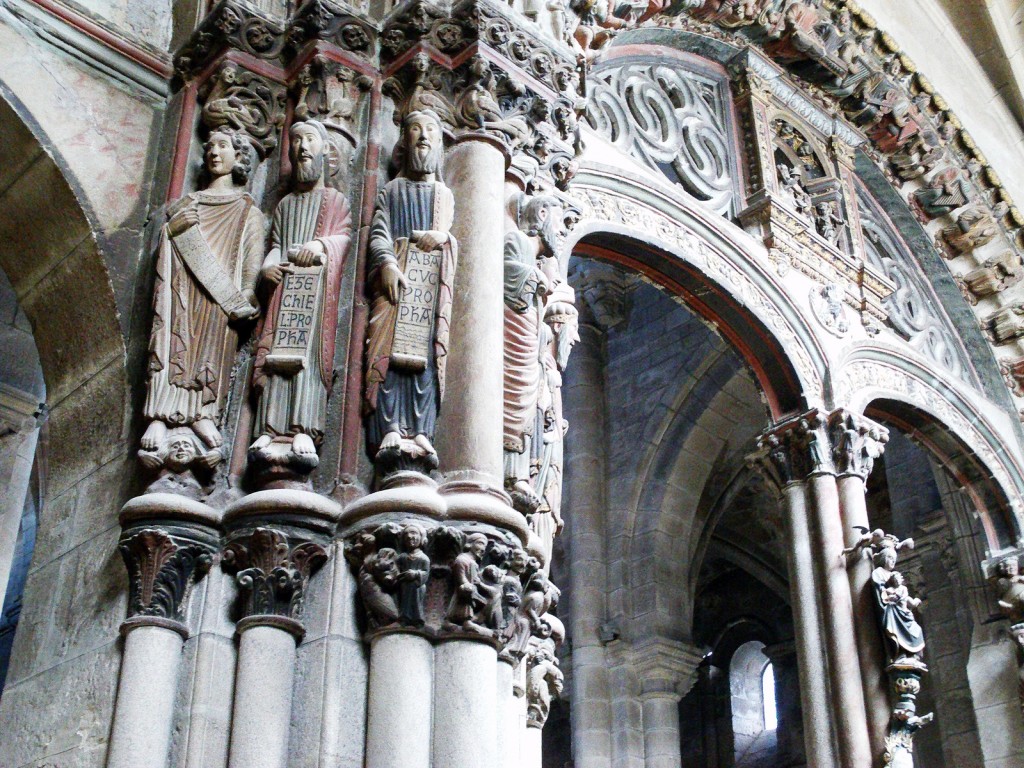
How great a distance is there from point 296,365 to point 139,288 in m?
0.86

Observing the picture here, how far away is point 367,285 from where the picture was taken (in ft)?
16.6

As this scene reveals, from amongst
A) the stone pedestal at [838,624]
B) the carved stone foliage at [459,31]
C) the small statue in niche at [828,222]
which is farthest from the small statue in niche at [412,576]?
the small statue in niche at [828,222]

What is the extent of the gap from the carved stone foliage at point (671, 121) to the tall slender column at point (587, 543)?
118 inches

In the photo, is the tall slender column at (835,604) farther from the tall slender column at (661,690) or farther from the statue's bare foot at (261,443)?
the statue's bare foot at (261,443)

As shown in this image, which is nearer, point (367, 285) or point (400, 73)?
point (367, 285)

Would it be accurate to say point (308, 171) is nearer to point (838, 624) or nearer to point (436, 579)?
point (436, 579)

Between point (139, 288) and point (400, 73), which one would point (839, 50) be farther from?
point (139, 288)

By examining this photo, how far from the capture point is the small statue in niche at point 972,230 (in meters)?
11.2

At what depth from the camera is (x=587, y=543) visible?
11.2 metres

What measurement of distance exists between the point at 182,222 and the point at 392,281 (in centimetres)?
88

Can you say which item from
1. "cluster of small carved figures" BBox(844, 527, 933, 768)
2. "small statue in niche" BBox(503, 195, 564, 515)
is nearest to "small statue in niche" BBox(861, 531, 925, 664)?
"cluster of small carved figures" BBox(844, 527, 933, 768)

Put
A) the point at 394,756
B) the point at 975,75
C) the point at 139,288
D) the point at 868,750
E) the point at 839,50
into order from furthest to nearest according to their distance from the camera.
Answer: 1. the point at 975,75
2. the point at 839,50
3. the point at 868,750
4. the point at 139,288
5. the point at 394,756

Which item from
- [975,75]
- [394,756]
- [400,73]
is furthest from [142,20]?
[975,75]

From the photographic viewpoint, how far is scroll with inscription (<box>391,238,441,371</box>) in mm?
4809
